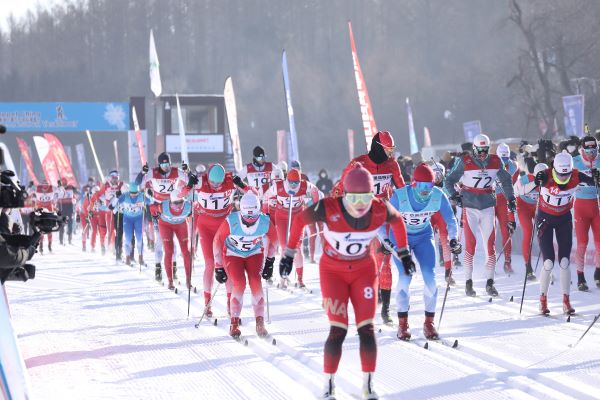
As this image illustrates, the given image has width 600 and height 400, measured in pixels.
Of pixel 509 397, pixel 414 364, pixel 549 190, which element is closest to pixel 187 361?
pixel 414 364

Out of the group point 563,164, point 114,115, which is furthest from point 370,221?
point 114,115

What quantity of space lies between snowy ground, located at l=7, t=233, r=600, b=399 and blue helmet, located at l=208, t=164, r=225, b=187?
5.52 feet

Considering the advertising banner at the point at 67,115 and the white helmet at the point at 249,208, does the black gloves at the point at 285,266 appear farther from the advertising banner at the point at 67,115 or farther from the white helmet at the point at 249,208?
the advertising banner at the point at 67,115

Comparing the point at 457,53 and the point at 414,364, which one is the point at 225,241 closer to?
the point at 414,364

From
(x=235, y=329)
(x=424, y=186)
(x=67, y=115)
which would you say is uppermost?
(x=67, y=115)

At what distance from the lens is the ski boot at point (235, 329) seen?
33.2 feet

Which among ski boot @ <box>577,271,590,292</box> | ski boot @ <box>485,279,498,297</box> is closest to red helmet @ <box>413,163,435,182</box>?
ski boot @ <box>485,279,498,297</box>

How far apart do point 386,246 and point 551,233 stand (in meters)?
2.61

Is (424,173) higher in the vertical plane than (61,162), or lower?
lower

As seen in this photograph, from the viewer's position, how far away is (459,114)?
6581 centimetres

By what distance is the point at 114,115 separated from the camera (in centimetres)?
4738

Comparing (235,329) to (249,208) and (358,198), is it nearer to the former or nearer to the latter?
(249,208)

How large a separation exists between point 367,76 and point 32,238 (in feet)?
224

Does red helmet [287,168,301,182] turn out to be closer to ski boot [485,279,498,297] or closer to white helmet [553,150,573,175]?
ski boot [485,279,498,297]
